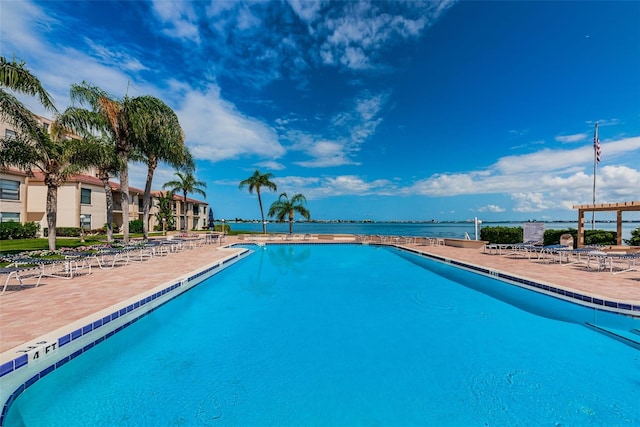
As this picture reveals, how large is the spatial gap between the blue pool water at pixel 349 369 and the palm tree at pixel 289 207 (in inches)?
→ 918

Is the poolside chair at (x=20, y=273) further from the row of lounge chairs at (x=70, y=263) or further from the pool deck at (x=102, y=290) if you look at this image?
the pool deck at (x=102, y=290)

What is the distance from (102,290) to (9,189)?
25.2 meters

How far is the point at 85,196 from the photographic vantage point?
89.2ft

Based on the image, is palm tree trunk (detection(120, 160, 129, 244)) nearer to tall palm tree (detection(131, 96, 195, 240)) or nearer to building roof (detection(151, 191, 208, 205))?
tall palm tree (detection(131, 96, 195, 240))

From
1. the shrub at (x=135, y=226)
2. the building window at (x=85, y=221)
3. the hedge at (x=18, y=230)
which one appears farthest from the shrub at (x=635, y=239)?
the shrub at (x=135, y=226)

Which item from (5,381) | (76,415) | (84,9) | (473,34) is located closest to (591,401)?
(76,415)

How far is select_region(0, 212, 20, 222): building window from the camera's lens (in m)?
21.6

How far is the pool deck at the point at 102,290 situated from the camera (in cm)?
A: 457

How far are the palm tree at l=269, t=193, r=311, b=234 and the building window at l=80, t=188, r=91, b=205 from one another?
58.4 feet

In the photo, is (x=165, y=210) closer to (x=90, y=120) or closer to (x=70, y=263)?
(x=90, y=120)

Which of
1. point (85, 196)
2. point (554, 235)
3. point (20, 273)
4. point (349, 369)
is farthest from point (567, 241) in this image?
point (85, 196)

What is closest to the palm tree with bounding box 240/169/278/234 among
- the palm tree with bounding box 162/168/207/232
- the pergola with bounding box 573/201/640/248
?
the palm tree with bounding box 162/168/207/232

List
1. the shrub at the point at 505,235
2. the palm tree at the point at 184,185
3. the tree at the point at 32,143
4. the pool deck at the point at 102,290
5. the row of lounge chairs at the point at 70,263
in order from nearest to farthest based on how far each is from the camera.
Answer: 1. the pool deck at the point at 102,290
2. the row of lounge chairs at the point at 70,263
3. the tree at the point at 32,143
4. the shrub at the point at 505,235
5. the palm tree at the point at 184,185

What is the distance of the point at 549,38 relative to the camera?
588 inches
